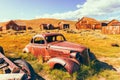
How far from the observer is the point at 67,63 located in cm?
900

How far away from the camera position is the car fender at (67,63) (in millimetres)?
8945

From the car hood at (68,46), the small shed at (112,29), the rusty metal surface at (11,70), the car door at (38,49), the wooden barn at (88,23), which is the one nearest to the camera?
the rusty metal surface at (11,70)

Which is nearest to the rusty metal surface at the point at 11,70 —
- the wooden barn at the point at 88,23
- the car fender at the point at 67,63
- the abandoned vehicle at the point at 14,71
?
the abandoned vehicle at the point at 14,71

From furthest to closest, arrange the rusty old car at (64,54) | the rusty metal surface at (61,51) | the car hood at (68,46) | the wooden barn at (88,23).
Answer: the wooden barn at (88,23)
the car hood at (68,46)
the rusty metal surface at (61,51)
the rusty old car at (64,54)

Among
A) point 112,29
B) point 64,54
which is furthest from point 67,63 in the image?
point 112,29

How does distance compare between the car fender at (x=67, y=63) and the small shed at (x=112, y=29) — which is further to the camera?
the small shed at (x=112, y=29)

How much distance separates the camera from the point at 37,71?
9.89 meters

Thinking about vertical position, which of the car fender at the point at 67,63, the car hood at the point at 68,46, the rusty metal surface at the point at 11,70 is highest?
the car hood at the point at 68,46

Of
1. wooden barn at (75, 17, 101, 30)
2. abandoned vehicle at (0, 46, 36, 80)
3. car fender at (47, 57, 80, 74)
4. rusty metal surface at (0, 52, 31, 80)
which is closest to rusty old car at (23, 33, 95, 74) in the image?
car fender at (47, 57, 80, 74)

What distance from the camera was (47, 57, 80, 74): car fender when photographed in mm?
8945

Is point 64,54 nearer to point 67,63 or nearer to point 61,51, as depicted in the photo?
point 61,51

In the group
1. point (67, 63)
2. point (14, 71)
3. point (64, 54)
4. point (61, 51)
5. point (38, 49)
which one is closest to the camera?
point (14, 71)

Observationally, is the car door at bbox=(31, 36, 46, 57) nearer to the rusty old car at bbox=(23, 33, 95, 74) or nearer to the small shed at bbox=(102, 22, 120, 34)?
the rusty old car at bbox=(23, 33, 95, 74)

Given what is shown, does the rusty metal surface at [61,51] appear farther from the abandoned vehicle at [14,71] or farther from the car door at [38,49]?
the abandoned vehicle at [14,71]
